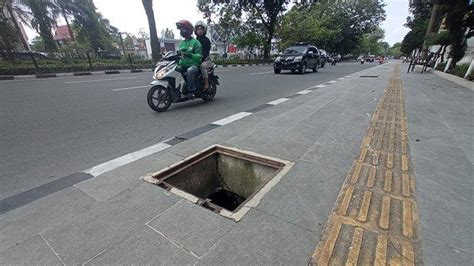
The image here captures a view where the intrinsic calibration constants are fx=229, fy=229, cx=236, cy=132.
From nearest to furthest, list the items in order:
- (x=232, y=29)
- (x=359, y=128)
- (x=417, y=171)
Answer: (x=417, y=171), (x=359, y=128), (x=232, y=29)

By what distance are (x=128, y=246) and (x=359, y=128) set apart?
3547mm

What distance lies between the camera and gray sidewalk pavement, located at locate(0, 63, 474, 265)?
137 cm

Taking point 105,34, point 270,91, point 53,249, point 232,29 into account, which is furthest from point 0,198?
point 105,34

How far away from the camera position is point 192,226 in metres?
1.58

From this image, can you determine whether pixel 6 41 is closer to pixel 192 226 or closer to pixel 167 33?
pixel 192 226

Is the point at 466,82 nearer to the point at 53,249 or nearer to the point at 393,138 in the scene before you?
the point at 393,138

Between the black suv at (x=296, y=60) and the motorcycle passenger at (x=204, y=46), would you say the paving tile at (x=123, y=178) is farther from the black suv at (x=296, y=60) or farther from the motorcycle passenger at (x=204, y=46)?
the black suv at (x=296, y=60)

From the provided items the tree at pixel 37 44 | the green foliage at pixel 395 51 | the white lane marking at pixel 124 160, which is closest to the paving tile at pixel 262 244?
the white lane marking at pixel 124 160

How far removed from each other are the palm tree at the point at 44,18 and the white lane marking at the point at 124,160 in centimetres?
2967

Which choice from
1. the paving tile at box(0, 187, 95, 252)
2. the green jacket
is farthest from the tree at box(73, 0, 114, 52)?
the paving tile at box(0, 187, 95, 252)

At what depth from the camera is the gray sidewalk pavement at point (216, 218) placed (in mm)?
1366

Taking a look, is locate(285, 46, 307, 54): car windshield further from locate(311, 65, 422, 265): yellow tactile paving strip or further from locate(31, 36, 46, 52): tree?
locate(31, 36, 46, 52): tree

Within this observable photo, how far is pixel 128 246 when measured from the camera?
4.66 feet

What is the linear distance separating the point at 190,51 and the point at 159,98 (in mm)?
1247
